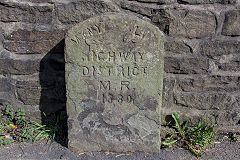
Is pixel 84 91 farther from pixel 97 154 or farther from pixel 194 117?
pixel 194 117

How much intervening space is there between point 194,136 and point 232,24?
37.9 inches

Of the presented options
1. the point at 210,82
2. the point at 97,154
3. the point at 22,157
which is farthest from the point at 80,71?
the point at 210,82

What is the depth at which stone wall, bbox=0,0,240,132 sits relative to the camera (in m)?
2.12

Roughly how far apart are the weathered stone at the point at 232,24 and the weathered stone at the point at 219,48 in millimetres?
78

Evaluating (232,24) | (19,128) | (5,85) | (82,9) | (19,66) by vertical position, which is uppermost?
(82,9)

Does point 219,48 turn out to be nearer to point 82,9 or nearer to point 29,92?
point 82,9

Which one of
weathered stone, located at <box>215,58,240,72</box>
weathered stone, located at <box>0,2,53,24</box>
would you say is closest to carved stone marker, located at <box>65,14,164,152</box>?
weathered stone, located at <box>0,2,53,24</box>

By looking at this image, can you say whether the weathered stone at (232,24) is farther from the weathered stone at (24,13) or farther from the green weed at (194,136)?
the weathered stone at (24,13)

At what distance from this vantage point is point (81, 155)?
7.11 feet

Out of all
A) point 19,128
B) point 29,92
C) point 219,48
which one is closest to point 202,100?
point 219,48

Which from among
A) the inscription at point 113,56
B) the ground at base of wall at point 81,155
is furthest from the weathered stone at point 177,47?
the ground at base of wall at point 81,155

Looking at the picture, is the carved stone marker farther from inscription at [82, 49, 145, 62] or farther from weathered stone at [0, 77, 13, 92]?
weathered stone at [0, 77, 13, 92]

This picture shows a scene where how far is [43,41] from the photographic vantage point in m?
2.21

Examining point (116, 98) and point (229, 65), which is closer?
point (116, 98)
